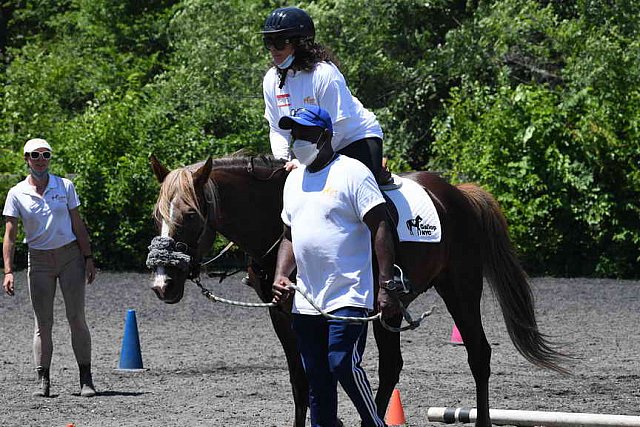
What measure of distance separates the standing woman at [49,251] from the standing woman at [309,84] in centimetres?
290

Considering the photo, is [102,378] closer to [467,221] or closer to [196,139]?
[467,221]

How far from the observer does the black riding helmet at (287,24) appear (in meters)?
6.11

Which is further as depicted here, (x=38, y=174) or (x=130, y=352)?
(x=130, y=352)

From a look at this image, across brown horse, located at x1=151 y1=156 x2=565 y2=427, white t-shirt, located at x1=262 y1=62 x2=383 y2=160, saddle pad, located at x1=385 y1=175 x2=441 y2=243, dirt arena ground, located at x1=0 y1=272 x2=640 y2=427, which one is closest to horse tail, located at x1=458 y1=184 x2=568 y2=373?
brown horse, located at x1=151 y1=156 x2=565 y2=427

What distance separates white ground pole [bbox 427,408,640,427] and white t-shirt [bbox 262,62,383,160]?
1745 millimetres

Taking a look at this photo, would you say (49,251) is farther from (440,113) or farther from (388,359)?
(440,113)

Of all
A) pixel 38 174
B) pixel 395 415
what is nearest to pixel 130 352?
pixel 38 174

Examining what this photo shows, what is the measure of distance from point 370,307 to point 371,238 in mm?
325

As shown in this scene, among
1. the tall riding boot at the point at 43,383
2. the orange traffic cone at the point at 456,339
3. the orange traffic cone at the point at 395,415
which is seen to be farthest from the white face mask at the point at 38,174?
the orange traffic cone at the point at 456,339

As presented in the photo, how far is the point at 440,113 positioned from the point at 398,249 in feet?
46.1

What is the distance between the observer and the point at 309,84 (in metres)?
6.16

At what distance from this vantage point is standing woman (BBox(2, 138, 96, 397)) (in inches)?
339

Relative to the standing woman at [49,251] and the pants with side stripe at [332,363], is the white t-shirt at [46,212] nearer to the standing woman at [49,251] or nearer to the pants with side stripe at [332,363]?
the standing woman at [49,251]

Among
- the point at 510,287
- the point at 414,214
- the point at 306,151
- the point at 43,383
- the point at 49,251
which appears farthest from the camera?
the point at 49,251
